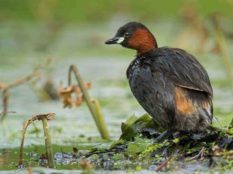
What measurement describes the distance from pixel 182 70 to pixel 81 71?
719 cm

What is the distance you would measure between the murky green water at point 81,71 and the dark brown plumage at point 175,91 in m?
0.41

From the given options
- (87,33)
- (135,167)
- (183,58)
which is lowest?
(135,167)

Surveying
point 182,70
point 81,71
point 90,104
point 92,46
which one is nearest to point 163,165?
point 182,70

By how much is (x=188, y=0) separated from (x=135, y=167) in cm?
1030

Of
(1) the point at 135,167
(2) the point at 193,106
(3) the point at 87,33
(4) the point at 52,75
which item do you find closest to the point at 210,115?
(2) the point at 193,106

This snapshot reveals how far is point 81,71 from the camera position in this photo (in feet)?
45.8

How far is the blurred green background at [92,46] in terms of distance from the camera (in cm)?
1026

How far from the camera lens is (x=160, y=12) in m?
18.5

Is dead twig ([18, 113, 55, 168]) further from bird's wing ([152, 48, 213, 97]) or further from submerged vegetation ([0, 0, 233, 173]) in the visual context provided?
bird's wing ([152, 48, 213, 97])

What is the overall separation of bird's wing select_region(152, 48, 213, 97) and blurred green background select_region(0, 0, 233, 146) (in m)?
1.86

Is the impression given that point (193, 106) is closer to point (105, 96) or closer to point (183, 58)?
point (183, 58)

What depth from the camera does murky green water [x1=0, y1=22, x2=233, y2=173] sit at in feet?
30.1

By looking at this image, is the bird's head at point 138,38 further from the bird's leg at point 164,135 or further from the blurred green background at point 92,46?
the blurred green background at point 92,46

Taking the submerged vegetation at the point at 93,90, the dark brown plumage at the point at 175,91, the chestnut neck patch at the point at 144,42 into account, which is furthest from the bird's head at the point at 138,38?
the submerged vegetation at the point at 93,90
